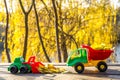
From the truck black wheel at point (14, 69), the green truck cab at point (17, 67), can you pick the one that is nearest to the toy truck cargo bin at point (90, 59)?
the green truck cab at point (17, 67)

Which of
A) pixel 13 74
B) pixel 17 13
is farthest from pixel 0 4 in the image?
pixel 13 74

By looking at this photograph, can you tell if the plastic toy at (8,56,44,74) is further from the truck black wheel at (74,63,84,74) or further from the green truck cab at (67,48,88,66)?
the truck black wheel at (74,63,84,74)

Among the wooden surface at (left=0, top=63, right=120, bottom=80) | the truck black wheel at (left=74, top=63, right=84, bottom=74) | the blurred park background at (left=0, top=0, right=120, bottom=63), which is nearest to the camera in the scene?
the wooden surface at (left=0, top=63, right=120, bottom=80)

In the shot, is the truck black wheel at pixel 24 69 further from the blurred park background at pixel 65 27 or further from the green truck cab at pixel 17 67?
the blurred park background at pixel 65 27

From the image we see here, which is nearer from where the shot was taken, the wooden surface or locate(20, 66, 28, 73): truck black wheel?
the wooden surface

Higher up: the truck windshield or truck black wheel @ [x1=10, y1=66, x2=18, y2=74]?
the truck windshield

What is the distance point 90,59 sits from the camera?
7.32 m

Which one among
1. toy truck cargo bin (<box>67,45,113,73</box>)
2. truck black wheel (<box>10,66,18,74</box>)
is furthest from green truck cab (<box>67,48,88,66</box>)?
truck black wheel (<box>10,66,18,74</box>)

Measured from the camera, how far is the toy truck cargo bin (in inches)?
285

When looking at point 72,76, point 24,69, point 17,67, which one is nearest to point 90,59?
point 72,76

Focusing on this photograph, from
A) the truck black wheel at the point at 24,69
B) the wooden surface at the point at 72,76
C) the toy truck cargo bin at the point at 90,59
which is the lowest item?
the wooden surface at the point at 72,76

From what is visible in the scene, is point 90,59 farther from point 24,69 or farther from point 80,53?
point 24,69

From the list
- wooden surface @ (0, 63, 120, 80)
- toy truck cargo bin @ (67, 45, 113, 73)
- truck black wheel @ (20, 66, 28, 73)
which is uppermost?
toy truck cargo bin @ (67, 45, 113, 73)

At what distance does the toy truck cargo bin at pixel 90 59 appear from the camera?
725 cm
